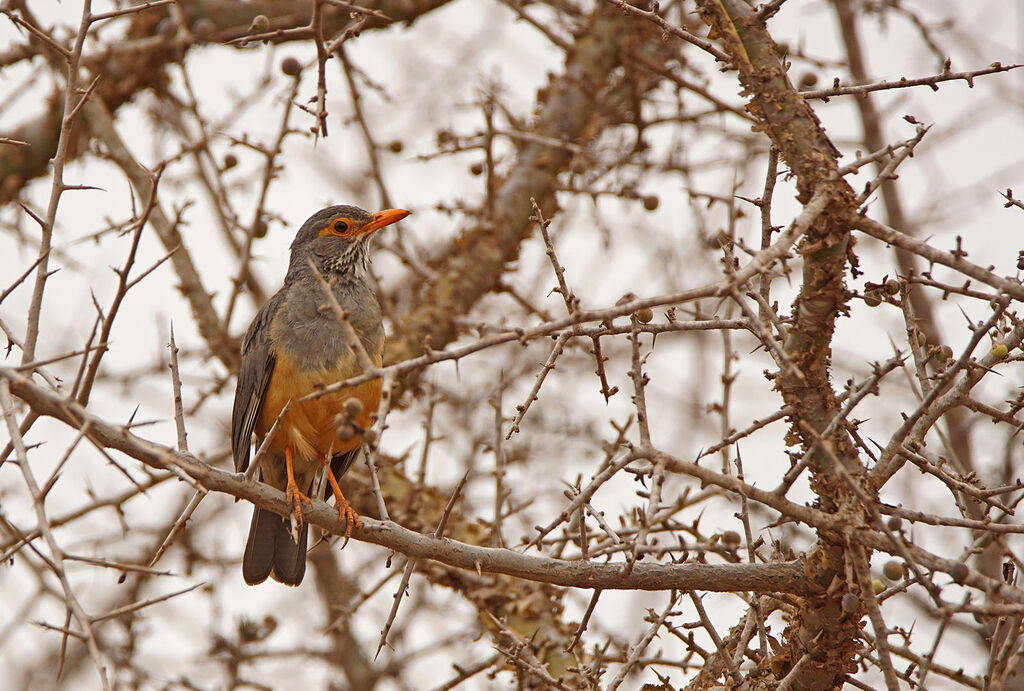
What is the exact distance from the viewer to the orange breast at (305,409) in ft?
16.4

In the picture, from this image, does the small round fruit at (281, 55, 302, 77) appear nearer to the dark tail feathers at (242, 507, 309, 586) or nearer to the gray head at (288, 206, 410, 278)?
the gray head at (288, 206, 410, 278)

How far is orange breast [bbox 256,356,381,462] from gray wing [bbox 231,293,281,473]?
0.17 feet

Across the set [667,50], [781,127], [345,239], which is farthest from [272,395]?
[667,50]

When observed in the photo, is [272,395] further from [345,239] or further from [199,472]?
[199,472]

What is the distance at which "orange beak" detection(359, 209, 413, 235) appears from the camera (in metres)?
5.89

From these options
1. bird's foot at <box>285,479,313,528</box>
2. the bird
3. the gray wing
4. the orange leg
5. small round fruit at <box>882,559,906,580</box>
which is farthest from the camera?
the gray wing

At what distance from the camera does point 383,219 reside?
601cm

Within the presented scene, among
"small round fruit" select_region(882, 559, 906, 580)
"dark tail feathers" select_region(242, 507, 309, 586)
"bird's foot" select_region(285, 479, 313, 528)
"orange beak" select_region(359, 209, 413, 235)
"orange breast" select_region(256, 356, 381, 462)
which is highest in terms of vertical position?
"orange beak" select_region(359, 209, 413, 235)

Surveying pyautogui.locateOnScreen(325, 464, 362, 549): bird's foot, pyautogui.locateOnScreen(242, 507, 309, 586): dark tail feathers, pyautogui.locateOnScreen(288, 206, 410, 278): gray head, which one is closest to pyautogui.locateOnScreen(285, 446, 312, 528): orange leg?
pyautogui.locateOnScreen(325, 464, 362, 549): bird's foot

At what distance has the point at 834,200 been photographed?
120 inches

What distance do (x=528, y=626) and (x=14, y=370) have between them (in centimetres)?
356

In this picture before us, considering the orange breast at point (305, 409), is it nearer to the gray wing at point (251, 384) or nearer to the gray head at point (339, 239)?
the gray wing at point (251, 384)

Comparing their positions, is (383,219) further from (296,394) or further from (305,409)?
(305,409)

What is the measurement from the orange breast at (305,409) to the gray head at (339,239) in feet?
3.04
